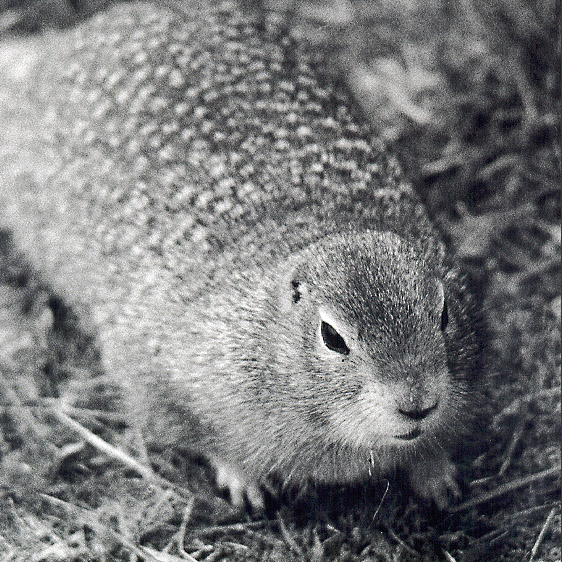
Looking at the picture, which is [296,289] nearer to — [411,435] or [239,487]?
[411,435]

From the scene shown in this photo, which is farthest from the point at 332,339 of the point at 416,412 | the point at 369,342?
the point at 416,412

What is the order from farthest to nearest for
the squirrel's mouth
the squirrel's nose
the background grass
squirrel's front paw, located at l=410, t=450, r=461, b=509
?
squirrel's front paw, located at l=410, t=450, r=461, b=509, the background grass, the squirrel's mouth, the squirrel's nose

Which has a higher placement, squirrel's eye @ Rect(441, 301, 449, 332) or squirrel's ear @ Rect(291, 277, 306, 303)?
squirrel's ear @ Rect(291, 277, 306, 303)

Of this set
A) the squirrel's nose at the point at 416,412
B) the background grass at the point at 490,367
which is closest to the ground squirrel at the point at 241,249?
the squirrel's nose at the point at 416,412

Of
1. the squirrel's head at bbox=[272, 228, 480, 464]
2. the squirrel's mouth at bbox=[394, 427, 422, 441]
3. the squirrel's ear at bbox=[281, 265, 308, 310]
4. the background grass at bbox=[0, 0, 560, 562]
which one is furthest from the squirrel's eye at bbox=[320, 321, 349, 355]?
the background grass at bbox=[0, 0, 560, 562]

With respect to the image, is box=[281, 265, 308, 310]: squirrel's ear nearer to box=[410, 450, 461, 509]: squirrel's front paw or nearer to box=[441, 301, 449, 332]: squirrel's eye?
box=[441, 301, 449, 332]: squirrel's eye

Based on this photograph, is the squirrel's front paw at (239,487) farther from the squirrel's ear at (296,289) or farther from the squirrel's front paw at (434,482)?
the squirrel's ear at (296,289)

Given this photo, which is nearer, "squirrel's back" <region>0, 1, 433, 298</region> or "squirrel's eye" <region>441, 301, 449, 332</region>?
"squirrel's eye" <region>441, 301, 449, 332</region>
